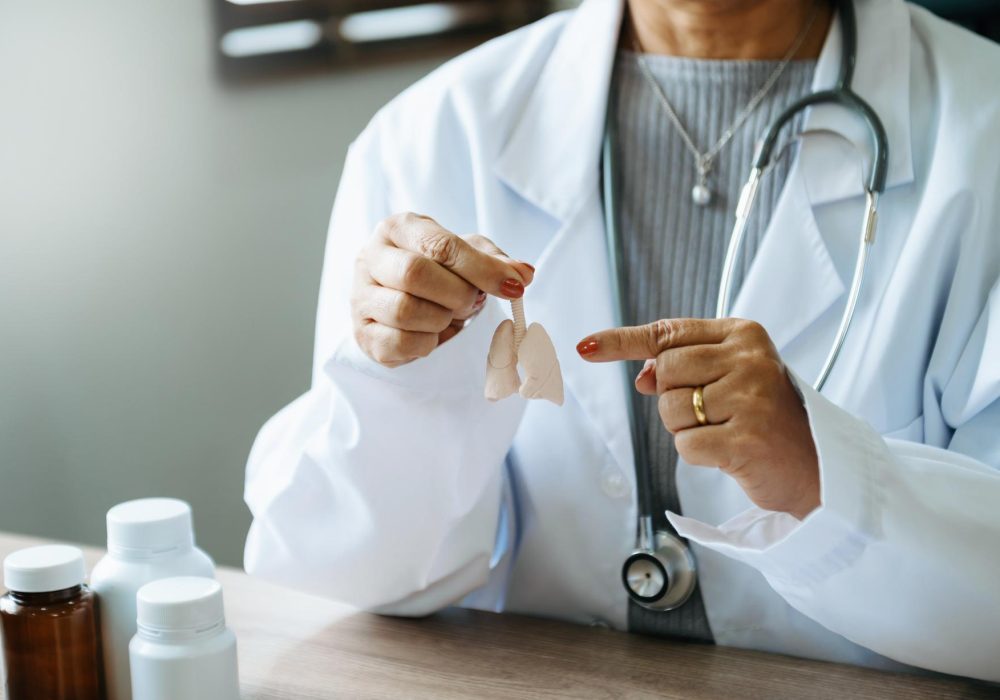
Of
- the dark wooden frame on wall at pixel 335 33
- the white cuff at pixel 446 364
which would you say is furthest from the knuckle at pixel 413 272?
the dark wooden frame on wall at pixel 335 33

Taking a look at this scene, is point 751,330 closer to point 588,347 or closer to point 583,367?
point 588,347

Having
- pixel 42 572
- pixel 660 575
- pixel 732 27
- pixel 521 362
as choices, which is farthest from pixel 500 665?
pixel 732 27

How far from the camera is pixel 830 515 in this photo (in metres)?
0.76

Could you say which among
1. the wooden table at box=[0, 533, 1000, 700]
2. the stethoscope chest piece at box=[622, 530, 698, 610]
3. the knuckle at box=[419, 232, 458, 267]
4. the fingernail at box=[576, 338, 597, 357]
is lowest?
the wooden table at box=[0, 533, 1000, 700]

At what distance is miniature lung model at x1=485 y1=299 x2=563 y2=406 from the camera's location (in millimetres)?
840

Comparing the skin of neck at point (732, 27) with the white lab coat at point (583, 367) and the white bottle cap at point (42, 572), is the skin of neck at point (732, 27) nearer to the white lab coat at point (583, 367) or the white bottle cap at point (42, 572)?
the white lab coat at point (583, 367)

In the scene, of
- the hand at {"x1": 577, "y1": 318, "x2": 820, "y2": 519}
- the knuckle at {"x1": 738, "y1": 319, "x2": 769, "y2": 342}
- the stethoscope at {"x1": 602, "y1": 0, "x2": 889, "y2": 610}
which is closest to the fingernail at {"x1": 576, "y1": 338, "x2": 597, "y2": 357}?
the hand at {"x1": 577, "y1": 318, "x2": 820, "y2": 519}

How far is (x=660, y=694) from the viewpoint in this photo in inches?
33.7

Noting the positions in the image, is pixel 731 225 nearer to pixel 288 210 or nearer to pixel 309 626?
pixel 309 626

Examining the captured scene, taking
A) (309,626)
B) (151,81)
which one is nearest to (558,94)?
(309,626)

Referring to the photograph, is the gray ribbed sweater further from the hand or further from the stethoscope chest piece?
the hand

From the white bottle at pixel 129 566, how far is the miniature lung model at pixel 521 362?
10.5 inches

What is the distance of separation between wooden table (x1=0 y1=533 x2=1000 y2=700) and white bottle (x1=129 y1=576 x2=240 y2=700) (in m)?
0.13

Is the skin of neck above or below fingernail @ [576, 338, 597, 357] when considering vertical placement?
above
